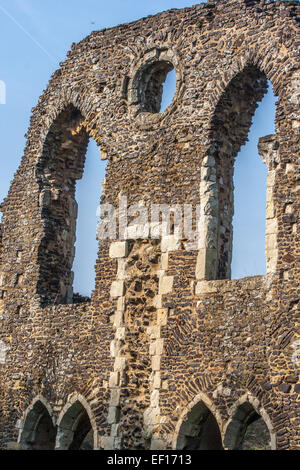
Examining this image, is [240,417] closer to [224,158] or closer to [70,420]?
[70,420]

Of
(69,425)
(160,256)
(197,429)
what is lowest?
(197,429)

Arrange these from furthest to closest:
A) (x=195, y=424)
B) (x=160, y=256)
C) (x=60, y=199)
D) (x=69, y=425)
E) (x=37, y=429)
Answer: (x=60, y=199), (x=37, y=429), (x=69, y=425), (x=160, y=256), (x=195, y=424)

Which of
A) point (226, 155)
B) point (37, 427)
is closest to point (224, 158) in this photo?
point (226, 155)

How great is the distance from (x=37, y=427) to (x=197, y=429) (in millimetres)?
3520

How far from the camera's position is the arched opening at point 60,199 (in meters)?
16.7

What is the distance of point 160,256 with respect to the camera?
14.7 meters

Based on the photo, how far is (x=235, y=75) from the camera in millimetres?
14531

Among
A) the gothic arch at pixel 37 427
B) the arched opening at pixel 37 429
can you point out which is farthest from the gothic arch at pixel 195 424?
the arched opening at pixel 37 429

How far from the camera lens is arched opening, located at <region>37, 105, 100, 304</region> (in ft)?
54.9

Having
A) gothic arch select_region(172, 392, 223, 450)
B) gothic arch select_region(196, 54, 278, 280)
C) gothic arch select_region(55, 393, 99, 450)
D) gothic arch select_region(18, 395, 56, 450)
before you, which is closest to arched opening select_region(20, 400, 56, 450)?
gothic arch select_region(18, 395, 56, 450)

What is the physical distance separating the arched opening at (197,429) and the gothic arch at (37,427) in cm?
300

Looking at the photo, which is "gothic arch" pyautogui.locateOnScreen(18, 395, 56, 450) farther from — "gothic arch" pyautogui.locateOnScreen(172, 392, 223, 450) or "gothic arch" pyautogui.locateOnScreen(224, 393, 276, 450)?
"gothic arch" pyautogui.locateOnScreen(224, 393, 276, 450)

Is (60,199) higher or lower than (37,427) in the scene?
higher
